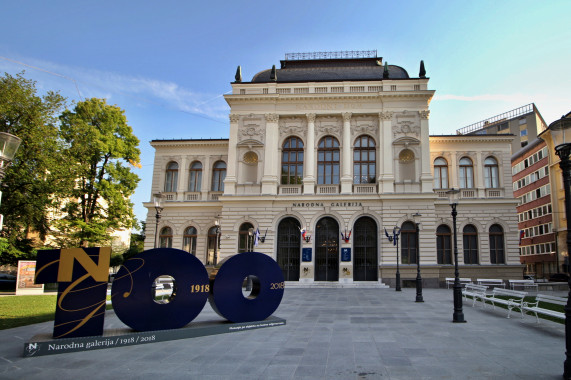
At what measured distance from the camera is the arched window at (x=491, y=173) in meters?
35.4

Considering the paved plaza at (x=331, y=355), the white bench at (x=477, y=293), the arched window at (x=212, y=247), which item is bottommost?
the paved plaza at (x=331, y=355)

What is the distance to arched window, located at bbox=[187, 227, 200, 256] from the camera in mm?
36219

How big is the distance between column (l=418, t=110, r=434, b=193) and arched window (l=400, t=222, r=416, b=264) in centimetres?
326

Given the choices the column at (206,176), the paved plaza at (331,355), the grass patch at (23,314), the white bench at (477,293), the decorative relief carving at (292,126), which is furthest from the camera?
the column at (206,176)

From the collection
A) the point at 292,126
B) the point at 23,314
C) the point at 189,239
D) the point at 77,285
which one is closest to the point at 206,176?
the point at 189,239

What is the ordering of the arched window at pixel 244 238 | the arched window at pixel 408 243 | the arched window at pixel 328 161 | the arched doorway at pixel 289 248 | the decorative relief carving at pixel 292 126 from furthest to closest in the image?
the decorative relief carving at pixel 292 126
the arched window at pixel 328 161
the arched window at pixel 244 238
the arched doorway at pixel 289 248
the arched window at pixel 408 243

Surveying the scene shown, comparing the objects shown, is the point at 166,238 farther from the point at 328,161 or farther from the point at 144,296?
the point at 144,296

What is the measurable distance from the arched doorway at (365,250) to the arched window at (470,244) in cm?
832

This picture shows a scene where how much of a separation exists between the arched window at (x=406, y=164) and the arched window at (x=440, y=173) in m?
3.45

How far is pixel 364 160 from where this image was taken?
112 ft

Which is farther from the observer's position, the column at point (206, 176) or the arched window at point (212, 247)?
the column at point (206, 176)

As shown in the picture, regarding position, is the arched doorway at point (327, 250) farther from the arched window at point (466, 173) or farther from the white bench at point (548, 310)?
the white bench at point (548, 310)

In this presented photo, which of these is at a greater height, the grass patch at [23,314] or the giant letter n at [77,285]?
the giant letter n at [77,285]

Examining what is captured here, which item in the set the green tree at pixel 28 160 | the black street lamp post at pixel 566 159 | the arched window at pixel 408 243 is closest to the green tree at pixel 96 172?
the green tree at pixel 28 160
